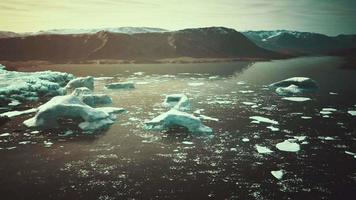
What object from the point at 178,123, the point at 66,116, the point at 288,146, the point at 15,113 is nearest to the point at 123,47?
the point at 15,113

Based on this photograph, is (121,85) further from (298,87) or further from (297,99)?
(298,87)

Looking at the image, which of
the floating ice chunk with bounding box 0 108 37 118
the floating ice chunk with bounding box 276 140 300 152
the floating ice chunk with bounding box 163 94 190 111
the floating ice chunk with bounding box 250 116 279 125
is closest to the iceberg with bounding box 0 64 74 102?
the floating ice chunk with bounding box 0 108 37 118

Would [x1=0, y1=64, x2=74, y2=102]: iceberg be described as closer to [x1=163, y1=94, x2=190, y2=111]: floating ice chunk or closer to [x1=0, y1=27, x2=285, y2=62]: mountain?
[x1=163, y1=94, x2=190, y2=111]: floating ice chunk

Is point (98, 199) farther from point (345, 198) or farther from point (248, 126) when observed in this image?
point (248, 126)

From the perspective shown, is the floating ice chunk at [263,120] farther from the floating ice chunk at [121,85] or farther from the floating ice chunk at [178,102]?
the floating ice chunk at [121,85]

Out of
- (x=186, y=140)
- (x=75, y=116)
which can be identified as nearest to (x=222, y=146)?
(x=186, y=140)
